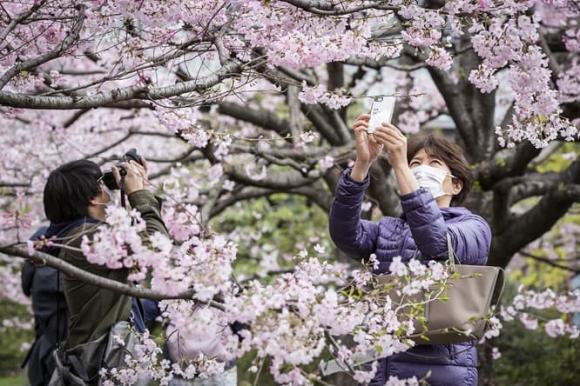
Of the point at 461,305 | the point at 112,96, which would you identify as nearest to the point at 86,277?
the point at 112,96

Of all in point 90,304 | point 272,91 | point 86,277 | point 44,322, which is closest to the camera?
point 86,277

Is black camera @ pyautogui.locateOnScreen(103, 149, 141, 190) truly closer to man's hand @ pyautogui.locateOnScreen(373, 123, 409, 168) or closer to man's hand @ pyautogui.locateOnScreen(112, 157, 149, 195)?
man's hand @ pyautogui.locateOnScreen(112, 157, 149, 195)

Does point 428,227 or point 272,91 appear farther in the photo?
point 272,91

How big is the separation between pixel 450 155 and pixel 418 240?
57cm

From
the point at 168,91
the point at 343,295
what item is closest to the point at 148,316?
the point at 168,91

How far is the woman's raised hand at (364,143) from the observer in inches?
138

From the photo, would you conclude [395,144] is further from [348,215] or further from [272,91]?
[272,91]

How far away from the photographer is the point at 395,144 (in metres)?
3.35

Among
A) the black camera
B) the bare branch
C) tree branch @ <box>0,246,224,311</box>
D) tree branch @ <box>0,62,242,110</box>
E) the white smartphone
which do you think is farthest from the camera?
the black camera

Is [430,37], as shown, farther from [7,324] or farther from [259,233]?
[7,324]

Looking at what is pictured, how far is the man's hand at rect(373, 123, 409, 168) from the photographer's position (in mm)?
3346

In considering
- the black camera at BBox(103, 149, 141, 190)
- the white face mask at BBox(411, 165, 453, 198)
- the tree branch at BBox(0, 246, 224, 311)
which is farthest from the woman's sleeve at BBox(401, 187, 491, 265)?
the black camera at BBox(103, 149, 141, 190)

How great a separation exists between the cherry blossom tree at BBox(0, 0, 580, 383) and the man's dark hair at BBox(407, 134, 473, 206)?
0.21m

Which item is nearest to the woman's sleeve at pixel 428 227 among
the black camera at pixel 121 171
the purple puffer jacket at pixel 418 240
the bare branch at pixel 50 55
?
the purple puffer jacket at pixel 418 240
